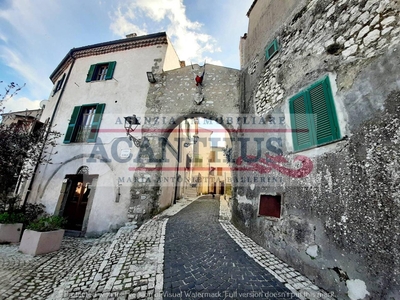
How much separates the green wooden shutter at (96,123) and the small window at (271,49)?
662 cm

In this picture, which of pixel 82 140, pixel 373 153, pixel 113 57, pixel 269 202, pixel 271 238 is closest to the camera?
pixel 373 153

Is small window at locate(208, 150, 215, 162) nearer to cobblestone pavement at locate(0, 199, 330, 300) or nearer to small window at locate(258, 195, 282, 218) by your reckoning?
cobblestone pavement at locate(0, 199, 330, 300)

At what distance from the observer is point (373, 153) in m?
2.11

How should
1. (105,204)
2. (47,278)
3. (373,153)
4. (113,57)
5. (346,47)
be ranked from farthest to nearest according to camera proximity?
(113,57) < (105,204) < (47,278) < (346,47) < (373,153)

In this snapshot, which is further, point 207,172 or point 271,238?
point 207,172

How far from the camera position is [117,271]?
2.74 metres

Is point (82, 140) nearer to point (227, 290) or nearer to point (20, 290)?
point (20, 290)

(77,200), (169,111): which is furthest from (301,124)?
(77,200)

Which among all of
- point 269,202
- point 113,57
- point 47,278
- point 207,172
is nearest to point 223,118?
point 269,202

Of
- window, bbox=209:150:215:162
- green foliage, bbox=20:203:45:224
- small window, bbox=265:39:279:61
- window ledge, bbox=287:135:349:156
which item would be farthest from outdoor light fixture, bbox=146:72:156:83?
window, bbox=209:150:215:162

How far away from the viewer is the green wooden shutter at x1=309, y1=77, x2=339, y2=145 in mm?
2631

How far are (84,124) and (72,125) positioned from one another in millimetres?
456

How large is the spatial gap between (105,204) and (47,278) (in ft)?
9.23

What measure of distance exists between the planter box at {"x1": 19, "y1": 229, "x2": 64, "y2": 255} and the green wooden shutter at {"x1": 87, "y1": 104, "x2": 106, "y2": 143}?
3463 mm
